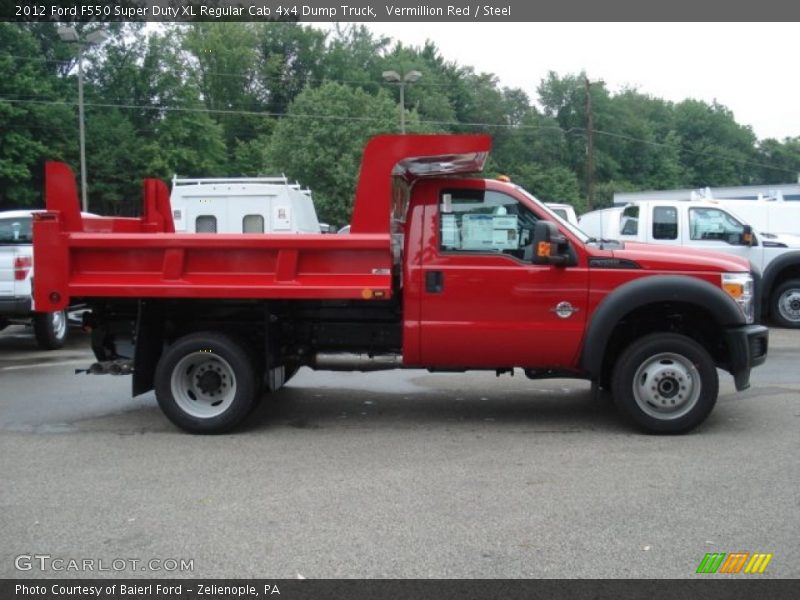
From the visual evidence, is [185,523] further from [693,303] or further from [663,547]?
[693,303]

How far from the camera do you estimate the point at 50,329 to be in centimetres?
1208

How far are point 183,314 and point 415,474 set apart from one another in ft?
8.97

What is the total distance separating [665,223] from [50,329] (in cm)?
984

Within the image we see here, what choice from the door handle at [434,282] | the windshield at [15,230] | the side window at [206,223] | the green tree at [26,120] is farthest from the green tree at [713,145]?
the door handle at [434,282]

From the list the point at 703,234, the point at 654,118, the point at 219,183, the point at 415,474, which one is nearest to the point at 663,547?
the point at 415,474

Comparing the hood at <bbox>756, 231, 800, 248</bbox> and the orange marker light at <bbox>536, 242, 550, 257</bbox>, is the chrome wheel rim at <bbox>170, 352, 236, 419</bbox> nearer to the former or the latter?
the orange marker light at <bbox>536, 242, 550, 257</bbox>

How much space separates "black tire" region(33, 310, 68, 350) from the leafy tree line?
27.6m

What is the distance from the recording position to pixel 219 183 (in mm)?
15445

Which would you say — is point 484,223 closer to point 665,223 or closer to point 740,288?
point 740,288

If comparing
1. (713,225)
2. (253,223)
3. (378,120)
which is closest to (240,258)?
(253,223)

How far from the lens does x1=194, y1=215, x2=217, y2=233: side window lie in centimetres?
1537

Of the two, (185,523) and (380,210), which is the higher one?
(380,210)
